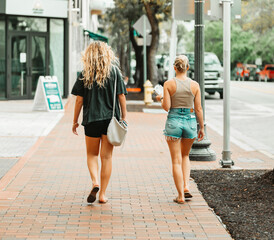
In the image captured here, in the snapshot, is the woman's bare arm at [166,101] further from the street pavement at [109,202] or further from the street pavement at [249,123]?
the street pavement at [249,123]

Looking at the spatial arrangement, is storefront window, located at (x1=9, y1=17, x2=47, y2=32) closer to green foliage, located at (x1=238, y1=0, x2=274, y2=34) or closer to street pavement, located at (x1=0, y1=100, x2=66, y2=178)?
street pavement, located at (x1=0, y1=100, x2=66, y2=178)

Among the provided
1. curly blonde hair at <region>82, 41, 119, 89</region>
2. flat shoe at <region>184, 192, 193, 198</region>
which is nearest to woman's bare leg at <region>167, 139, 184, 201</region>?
flat shoe at <region>184, 192, 193, 198</region>

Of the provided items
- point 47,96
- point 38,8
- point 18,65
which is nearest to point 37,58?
point 18,65

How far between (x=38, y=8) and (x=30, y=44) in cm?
143

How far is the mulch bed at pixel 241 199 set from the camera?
5.94m

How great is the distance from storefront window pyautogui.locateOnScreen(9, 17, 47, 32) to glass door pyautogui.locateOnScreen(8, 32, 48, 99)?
0.23 metres

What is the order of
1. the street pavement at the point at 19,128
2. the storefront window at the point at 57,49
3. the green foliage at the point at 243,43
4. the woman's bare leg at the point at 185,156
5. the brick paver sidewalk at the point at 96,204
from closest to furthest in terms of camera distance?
the brick paver sidewalk at the point at 96,204 → the woman's bare leg at the point at 185,156 → the street pavement at the point at 19,128 → the storefront window at the point at 57,49 → the green foliage at the point at 243,43

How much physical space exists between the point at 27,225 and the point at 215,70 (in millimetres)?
25163

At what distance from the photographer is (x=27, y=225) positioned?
609 centimetres

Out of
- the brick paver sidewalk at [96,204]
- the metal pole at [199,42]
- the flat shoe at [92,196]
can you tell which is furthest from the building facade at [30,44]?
the flat shoe at [92,196]

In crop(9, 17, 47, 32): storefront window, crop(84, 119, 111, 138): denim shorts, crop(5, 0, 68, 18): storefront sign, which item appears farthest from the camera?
crop(9, 17, 47, 32): storefront window

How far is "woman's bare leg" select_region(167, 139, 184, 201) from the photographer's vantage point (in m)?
7.11

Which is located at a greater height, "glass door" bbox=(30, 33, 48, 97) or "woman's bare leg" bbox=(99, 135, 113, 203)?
"glass door" bbox=(30, 33, 48, 97)

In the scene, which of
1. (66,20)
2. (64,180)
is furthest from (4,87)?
(64,180)
